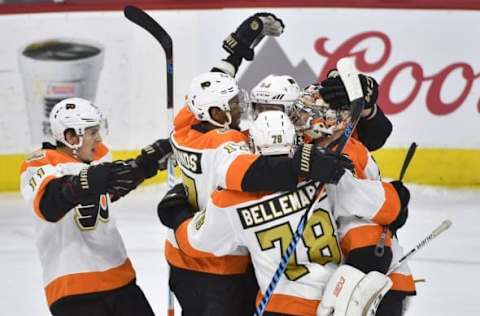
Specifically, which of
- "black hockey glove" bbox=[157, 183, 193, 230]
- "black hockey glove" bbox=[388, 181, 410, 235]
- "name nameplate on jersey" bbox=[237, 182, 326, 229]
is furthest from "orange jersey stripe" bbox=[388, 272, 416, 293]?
"black hockey glove" bbox=[157, 183, 193, 230]

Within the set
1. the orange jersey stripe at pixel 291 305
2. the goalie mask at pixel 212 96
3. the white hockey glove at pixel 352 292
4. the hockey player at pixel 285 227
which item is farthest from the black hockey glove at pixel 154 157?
the white hockey glove at pixel 352 292

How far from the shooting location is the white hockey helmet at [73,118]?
2.87 m

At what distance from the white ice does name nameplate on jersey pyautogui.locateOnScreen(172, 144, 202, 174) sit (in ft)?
4.38

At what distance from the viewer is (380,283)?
247cm

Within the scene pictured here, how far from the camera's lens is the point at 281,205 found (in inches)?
97.7

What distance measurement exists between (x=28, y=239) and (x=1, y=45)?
1.20m

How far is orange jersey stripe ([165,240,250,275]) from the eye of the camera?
2.82 m

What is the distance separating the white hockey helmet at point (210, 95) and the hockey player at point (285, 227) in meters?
0.26

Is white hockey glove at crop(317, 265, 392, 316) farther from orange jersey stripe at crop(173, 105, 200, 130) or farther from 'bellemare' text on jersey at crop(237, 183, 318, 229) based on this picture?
orange jersey stripe at crop(173, 105, 200, 130)

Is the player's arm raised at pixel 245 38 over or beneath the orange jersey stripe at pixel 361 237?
over

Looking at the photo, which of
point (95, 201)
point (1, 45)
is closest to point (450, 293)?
point (95, 201)

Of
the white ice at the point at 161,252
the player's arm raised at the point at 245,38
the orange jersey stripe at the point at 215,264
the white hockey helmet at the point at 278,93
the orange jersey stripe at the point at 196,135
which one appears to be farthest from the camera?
the white ice at the point at 161,252

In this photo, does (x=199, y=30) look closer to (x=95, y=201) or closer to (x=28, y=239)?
(x=28, y=239)

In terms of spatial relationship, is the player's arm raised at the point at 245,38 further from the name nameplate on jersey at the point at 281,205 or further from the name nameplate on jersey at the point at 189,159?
the name nameplate on jersey at the point at 281,205
